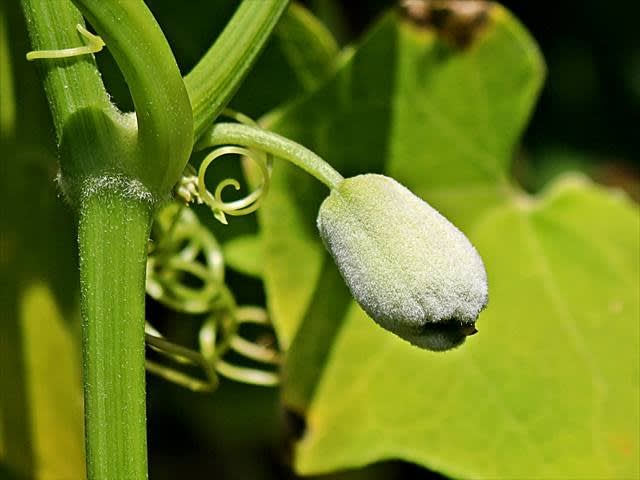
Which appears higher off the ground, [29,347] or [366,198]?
[366,198]

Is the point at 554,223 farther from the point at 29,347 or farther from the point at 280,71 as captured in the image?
the point at 29,347

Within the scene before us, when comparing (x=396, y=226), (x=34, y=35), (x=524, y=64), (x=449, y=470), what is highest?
(x=34, y=35)

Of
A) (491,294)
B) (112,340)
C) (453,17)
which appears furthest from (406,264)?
(453,17)

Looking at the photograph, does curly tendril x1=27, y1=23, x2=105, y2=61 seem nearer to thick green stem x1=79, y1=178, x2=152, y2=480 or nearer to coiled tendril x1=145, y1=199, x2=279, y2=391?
thick green stem x1=79, y1=178, x2=152, y2=480

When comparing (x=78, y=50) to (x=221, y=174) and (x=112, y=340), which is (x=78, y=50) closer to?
(x=112, y=340)

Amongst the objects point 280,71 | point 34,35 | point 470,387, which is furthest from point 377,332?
point 34,35

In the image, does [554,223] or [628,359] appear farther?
[554,223]

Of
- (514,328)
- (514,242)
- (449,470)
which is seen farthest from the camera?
(514,242)

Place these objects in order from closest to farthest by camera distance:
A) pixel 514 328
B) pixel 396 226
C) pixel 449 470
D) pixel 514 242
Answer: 1. pixel 396 226
2. pixel 449 470
3. pixel 514 328
4. pixel 514 242

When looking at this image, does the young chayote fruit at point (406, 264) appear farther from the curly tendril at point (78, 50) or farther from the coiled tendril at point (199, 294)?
the coiled tendril at point (199, 294)

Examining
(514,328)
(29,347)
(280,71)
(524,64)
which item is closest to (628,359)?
(514,328)
